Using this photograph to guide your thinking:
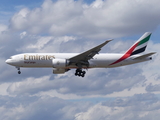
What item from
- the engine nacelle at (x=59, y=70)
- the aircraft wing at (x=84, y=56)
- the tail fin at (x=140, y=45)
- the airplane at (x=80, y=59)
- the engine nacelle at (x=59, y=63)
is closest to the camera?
the aircraft wing at (x=84, y=56)

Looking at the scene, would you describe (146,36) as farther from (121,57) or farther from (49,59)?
(49,59)

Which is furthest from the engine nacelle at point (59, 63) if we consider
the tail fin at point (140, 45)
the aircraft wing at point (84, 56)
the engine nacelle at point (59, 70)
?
the tail fin at point (140, 45)

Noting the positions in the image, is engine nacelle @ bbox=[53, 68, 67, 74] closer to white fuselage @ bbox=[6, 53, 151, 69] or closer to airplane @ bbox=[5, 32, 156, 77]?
airplane @ bbox=[5, 32, 156, 77]

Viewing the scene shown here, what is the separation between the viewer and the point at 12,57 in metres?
74.0

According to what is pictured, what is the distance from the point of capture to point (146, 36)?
7956 cm

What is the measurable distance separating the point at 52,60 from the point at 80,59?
4.74 meters

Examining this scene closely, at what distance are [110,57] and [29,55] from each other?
13.8 m

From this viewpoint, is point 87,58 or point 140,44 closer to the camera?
point 87,58

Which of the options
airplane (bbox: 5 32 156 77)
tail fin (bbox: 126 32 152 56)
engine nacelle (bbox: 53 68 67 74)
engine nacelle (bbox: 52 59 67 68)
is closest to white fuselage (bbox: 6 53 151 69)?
airplane (bbox: 5 32 156 77)

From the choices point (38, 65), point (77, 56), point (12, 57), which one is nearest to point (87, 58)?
point (77, 56)

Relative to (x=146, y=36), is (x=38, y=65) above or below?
below

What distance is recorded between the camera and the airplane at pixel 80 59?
72.2 meters

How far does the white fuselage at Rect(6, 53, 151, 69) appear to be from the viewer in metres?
72.5

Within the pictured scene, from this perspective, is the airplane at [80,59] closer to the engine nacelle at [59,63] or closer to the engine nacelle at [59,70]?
the engine nacelle at [59,63]
